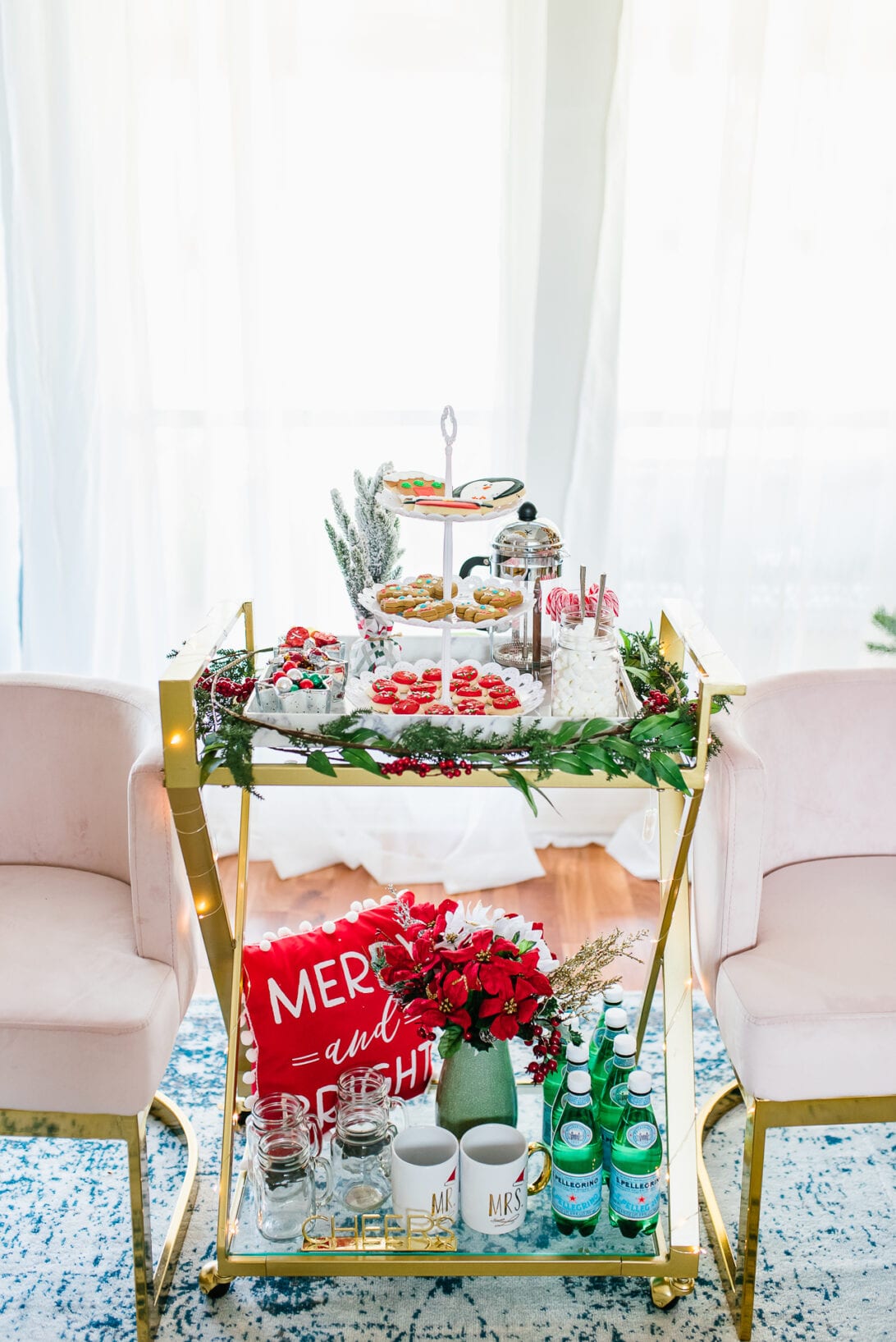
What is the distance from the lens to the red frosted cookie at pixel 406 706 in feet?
4.93

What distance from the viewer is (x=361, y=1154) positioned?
64.0 inches

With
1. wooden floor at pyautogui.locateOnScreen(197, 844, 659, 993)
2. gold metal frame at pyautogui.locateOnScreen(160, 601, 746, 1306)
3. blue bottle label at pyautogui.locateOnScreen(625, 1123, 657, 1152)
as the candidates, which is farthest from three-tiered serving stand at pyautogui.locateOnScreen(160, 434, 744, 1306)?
wooden floor at pyautogui.locateOnScreen(197, 844, 659, 993)

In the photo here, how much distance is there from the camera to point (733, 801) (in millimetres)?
1610

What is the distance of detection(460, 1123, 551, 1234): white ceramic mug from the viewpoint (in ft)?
4.97

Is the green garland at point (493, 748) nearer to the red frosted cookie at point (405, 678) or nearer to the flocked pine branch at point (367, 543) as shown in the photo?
the red frosted cookie at point (405, 678)

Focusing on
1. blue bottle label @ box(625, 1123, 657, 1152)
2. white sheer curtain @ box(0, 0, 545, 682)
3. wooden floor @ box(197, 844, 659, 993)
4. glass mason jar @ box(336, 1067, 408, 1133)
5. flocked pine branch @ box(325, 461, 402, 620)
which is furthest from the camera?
wooden floor @ box(197, 844, 659, 993)

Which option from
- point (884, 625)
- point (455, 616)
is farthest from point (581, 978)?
point (884, 625)

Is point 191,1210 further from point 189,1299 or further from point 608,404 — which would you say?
point 608,404

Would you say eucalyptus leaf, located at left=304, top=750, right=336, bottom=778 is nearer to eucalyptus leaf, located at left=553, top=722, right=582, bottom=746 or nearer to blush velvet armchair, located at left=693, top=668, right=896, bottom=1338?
eucalyptus leaf, located at left=553, top=722, right=582, bottom=746

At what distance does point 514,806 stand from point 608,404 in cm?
99

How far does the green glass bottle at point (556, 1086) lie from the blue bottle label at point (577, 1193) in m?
0.06

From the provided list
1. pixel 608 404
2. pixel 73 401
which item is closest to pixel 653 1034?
pixel 608 404

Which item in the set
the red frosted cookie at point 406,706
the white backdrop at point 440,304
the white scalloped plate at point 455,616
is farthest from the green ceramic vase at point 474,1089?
the white backdrop at point 440,304

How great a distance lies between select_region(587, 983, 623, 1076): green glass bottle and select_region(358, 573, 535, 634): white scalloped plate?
54cm
